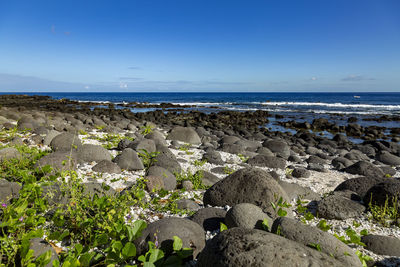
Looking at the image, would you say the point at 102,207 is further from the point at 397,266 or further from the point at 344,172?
the point at 344,172

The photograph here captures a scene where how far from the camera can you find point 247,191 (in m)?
4.11

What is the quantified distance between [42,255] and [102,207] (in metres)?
0.79

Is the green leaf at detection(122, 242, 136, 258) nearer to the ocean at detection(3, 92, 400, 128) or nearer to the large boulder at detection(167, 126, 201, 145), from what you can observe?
the large boulder at detection(167, 126, 201, 145)

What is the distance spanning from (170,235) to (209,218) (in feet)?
2.93

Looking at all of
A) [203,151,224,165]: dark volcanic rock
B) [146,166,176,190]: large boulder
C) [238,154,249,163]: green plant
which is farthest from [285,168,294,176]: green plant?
[146,166,176,190]: large boulder

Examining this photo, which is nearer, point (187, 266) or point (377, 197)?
point (187, 266)

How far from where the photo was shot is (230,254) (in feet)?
6.45

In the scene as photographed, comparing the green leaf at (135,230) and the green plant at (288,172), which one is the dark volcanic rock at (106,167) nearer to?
the green leaf at (135,230)

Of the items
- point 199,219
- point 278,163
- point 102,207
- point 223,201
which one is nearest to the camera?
point 102,207

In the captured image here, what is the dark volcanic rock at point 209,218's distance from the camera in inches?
131

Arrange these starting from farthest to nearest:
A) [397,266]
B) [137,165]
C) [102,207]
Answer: [137,165] → [102,207] → [397,266]

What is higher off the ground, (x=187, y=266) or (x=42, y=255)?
(x=42, y=255)

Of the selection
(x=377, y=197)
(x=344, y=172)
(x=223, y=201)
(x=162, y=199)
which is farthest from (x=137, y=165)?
(x=344, y=172)

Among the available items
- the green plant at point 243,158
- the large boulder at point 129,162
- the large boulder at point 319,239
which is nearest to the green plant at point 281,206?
the large boulder at point 319,239
